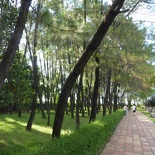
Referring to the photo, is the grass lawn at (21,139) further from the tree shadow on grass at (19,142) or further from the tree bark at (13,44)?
the tree bark at (13,44)

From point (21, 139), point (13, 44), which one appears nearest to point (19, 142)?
point (21, 139)

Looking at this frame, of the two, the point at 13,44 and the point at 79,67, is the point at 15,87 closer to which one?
the point at 79,67

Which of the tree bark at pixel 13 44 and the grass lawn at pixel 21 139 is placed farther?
the grass lawn at pixel 21 139

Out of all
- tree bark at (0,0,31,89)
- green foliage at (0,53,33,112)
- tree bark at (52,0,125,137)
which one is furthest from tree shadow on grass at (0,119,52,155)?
tree bark at (0,0,31,89)

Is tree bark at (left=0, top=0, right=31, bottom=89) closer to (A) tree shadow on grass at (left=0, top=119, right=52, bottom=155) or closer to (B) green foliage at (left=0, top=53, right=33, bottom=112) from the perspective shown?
(A) tree shadow on grass at (left=0, top=119, right=52, bottom=155)

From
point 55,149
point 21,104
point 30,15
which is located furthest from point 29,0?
point 21,104

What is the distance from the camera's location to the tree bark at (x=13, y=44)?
541 cm

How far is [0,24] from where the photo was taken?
624 centimetres

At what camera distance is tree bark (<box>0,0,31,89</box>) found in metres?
5.41

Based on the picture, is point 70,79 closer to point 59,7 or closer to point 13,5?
point 13,5

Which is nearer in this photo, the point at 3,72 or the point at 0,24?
the point at 3,72

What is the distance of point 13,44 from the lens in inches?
218

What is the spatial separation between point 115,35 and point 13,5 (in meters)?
4.88

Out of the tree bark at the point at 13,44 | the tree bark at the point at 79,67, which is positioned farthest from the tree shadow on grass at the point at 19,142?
the tree bark at the point at 13,44
